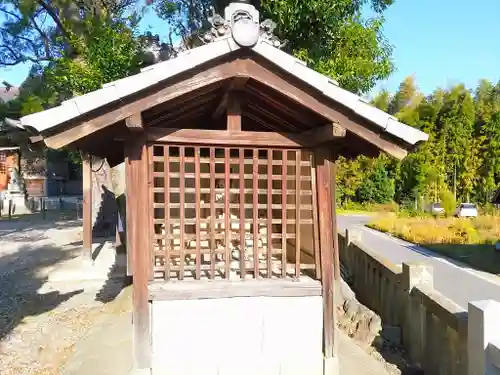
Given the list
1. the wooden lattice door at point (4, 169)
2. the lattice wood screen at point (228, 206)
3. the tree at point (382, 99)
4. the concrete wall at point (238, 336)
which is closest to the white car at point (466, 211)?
the tree at point (382, 99)

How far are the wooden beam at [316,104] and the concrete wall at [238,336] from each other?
162cm

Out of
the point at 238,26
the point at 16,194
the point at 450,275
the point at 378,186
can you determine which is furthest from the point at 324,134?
the point at 16,194

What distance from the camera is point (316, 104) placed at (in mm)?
4070

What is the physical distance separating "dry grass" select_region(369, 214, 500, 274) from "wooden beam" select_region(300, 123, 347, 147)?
1197cm

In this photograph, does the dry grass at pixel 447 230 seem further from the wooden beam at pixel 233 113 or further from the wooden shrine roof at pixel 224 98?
the wooden beam at pixel 233 113

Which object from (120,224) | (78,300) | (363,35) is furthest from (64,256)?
(363,35)

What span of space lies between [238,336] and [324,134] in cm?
208

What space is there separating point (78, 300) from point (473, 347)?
25.8ft

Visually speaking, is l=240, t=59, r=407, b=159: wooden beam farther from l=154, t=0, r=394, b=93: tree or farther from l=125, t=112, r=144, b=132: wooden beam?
l=154, t=0, r=394, b=93: tree

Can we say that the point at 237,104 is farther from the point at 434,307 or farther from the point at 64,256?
the point at 64,256

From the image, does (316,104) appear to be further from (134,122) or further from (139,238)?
(139,238)

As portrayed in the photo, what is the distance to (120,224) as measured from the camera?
12.3 m

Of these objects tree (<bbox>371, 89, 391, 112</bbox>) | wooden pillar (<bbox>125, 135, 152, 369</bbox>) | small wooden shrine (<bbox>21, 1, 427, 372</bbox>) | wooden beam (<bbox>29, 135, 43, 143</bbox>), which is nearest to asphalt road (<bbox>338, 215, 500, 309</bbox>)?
small wooden shrine (<bbox>21, 1, 427, 372</bbox>)

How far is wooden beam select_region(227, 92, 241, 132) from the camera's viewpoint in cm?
440
